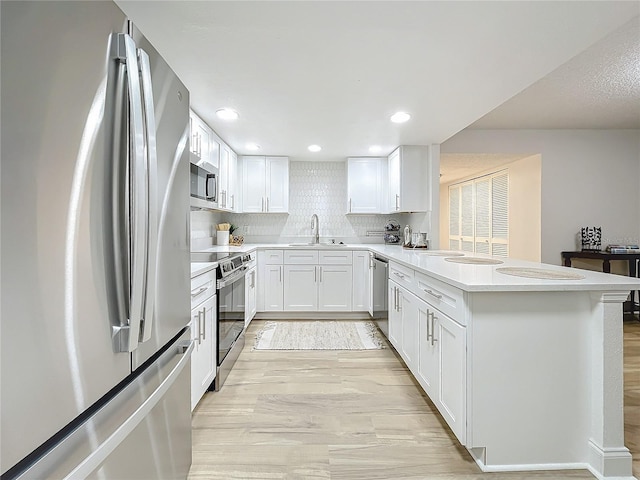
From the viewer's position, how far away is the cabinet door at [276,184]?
486cm

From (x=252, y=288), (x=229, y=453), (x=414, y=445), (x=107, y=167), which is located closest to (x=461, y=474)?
(x=414, y=445)

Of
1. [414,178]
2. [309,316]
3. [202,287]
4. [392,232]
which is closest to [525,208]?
[392,232]

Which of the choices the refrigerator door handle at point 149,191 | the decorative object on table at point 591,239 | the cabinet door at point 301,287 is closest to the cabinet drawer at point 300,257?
the cabinet door at point 301,287

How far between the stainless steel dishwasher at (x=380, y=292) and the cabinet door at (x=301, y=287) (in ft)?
2.65

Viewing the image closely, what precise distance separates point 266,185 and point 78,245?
422 cm

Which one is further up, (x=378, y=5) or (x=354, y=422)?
(x=378, y=5)

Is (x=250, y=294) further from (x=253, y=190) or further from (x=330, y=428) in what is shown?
(x=330, y=428)

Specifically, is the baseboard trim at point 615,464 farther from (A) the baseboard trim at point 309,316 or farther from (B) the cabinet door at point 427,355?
(A) the baseboard trim at point 309,316

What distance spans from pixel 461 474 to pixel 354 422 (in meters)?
0.65

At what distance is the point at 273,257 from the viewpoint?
4500 millimetres

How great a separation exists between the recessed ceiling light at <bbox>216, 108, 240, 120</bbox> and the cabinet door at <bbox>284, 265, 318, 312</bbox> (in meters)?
2.03

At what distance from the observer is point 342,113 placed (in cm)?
302

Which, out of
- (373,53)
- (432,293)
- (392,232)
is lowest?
(432,293)

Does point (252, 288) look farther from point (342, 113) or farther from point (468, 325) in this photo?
point (468, 325)
